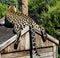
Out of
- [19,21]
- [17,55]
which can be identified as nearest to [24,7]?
[19,21]

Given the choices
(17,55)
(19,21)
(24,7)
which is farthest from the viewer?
(24,7)

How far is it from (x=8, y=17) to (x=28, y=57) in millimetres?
1315

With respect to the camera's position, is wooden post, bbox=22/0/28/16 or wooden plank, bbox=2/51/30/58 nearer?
wooden plank, bbox=2/51/30/58

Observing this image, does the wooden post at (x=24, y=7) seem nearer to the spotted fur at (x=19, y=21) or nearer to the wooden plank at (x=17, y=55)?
the spotted fur at (x=19, y=21)

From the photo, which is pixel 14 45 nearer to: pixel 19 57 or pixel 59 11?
pixel 19 57

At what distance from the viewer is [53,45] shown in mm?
5602

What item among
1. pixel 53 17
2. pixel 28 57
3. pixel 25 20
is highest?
pixel 53 17

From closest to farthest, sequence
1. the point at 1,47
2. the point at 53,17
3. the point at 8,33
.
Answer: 1. the point at 1,47
2. the point at 8,33
3. the point at 53,17

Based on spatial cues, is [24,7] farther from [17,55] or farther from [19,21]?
[17,55]

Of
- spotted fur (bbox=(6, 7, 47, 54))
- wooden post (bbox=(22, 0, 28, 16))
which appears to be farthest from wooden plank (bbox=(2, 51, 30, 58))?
wooden post (bbox=(22, 0, 28, 16))

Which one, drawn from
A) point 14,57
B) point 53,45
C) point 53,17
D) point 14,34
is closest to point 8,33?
point 14,34

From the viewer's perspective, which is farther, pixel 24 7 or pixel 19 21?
pixel 24 7

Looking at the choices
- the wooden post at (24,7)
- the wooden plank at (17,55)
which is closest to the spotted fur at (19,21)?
the wooden plank at (17,55)

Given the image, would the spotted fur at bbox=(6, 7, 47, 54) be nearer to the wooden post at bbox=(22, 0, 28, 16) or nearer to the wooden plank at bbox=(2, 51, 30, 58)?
the wooden plank at bbox=(2, 51, 30, 58)
